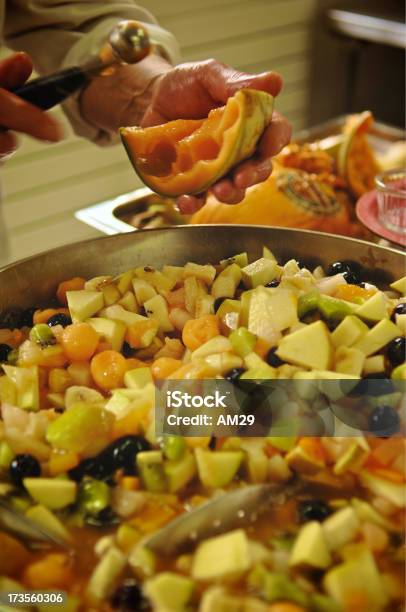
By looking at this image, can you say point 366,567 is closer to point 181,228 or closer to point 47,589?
point 47,589

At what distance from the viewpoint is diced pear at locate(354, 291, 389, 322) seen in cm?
86

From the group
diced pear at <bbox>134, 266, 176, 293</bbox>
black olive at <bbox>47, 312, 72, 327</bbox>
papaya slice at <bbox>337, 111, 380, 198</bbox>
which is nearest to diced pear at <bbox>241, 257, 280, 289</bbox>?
diced pear at <bbox>134, 266, 176, 293</bbox>

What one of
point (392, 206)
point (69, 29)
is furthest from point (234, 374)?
point (69, 29)

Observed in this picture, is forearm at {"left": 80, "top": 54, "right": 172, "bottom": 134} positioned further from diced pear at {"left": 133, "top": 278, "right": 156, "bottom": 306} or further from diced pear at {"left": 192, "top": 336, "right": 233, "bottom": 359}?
diced pear at {"left": 192, "top": 336, "right": 233, "bottom": 359}

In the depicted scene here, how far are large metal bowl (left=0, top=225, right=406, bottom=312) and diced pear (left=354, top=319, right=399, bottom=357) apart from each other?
18 cm

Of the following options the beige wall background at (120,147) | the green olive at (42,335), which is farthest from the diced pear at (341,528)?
the beige wall background at (120,147)

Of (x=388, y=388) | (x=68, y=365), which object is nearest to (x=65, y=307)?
(x=68, y=365)

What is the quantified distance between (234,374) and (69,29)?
911mm

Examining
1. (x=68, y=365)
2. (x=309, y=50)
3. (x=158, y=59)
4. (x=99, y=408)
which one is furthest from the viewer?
(x=309, y=50)

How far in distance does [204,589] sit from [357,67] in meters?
3.10

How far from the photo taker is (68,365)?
0.86 meters

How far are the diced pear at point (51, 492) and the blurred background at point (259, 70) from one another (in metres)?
1.52

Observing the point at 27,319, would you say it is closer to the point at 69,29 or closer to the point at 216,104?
the point at 216,104

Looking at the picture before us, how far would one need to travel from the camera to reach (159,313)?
0.92 metres
